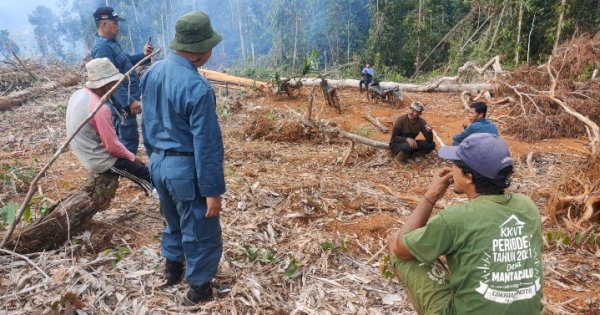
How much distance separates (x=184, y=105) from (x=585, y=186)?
13.5 ft

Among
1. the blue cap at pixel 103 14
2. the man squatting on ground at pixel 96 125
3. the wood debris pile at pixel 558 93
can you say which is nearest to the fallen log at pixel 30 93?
the blue cap at pixel 103 14

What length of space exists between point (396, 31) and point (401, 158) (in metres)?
17.7

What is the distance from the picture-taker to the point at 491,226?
169 cm

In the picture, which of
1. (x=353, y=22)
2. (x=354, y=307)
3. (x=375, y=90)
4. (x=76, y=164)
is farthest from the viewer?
(x=353, y=22)

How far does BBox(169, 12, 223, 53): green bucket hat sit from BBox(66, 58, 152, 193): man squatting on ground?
1082 mm

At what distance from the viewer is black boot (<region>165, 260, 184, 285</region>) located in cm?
283

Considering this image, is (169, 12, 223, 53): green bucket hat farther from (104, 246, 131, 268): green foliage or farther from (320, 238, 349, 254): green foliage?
(320, 238, 349, 254): green foliage

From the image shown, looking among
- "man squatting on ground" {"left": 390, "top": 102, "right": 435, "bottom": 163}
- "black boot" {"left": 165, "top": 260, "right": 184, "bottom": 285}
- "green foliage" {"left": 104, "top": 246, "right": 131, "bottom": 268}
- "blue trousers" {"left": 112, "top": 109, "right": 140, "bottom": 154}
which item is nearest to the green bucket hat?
"black boot" {"left": 165, "top": 260, "right": 184, "bottom": 285}

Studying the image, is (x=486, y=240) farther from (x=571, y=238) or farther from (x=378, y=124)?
(x=378, y=124)

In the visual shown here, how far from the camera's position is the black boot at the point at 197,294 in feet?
8.59

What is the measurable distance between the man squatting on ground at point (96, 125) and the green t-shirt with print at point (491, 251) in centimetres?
261

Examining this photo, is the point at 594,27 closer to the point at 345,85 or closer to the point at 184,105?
the point at 345,85

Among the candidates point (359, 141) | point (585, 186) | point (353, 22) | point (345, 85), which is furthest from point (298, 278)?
point (353, 22)

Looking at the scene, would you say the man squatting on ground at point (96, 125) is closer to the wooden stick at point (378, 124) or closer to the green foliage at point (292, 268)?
the green foliage at point (292, 268)
